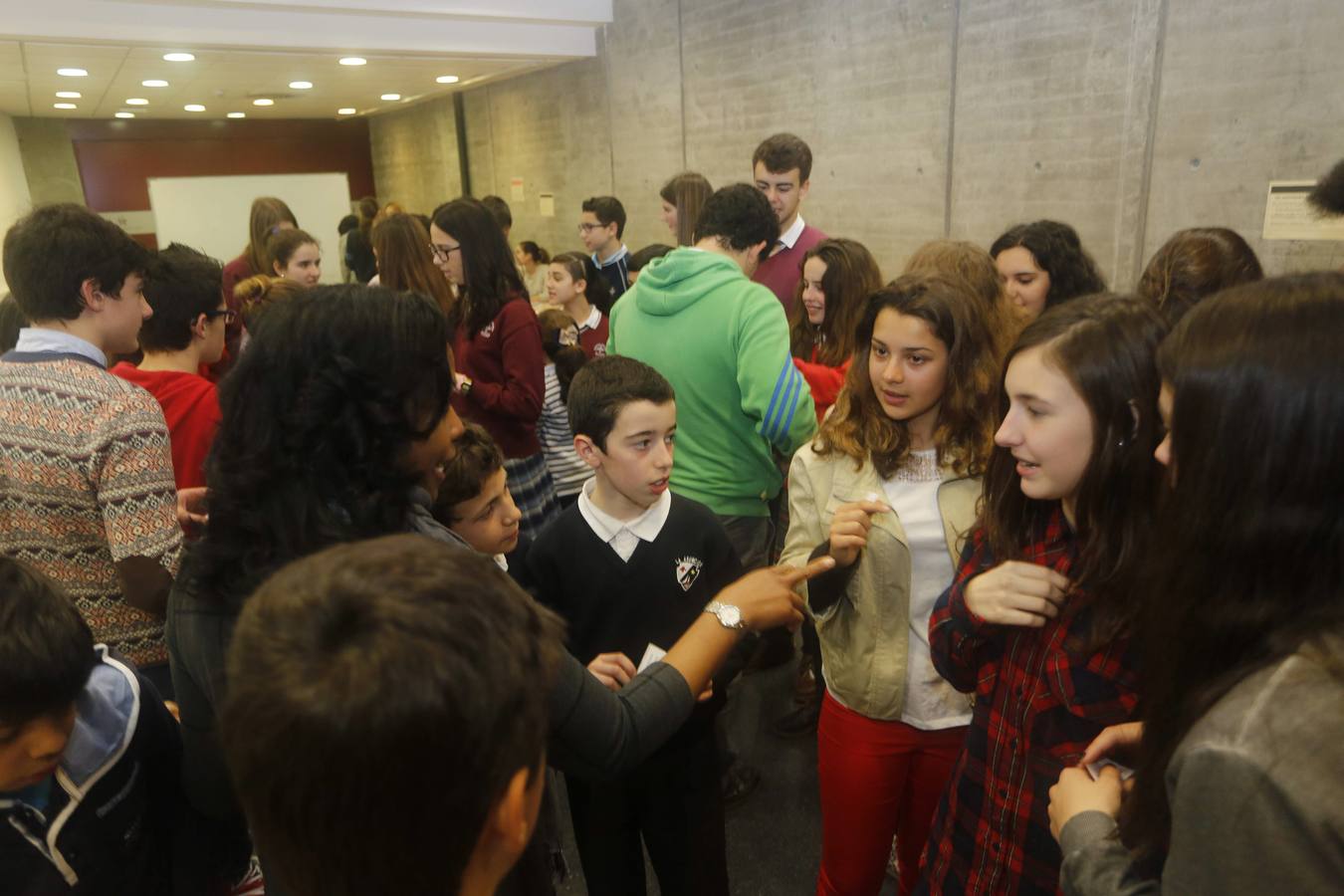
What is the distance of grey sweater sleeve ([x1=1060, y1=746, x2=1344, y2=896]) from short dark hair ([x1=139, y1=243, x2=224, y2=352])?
2.26 m

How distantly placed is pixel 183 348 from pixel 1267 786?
92.8 inches

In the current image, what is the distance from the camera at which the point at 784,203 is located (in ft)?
11.4

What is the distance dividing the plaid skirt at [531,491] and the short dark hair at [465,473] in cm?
98

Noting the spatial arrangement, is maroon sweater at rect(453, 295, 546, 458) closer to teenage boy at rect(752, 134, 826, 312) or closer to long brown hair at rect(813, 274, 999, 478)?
teenage boy at rect(752, 134, 826, 312)

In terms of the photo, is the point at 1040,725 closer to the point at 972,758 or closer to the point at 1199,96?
the point at 972,758

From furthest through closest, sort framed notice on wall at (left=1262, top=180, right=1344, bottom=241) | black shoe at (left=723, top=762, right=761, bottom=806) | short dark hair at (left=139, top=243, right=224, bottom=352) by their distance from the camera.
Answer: framed notice on wall at (left=1262, top=180, right=1344, bottom=241) → black shoe at (left=723, top=762, right=761, bottom=806) → short dark hair at (left=139, top=243, right=224, bottom=352)

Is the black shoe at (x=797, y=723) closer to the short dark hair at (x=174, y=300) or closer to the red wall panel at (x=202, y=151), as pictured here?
the short dark hair at (x=174, y=300)

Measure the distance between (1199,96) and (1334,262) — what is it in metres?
0.85

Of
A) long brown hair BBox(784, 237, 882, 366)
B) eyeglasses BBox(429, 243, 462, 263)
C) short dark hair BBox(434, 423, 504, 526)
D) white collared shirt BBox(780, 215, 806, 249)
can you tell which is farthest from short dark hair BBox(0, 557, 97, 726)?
white collared shirt BBox(780, 215, 806, 249)

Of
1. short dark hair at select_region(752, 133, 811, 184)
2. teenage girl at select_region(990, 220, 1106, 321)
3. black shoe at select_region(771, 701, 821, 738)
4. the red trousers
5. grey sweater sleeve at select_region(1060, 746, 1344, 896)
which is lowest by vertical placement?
black shoe at select_region(771, 701, 821, 738)

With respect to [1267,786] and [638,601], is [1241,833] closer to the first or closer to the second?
[1267,786]

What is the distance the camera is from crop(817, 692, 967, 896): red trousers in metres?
1.58

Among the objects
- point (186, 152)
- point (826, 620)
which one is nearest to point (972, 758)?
point (826, 620)

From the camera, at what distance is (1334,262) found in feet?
9.60
